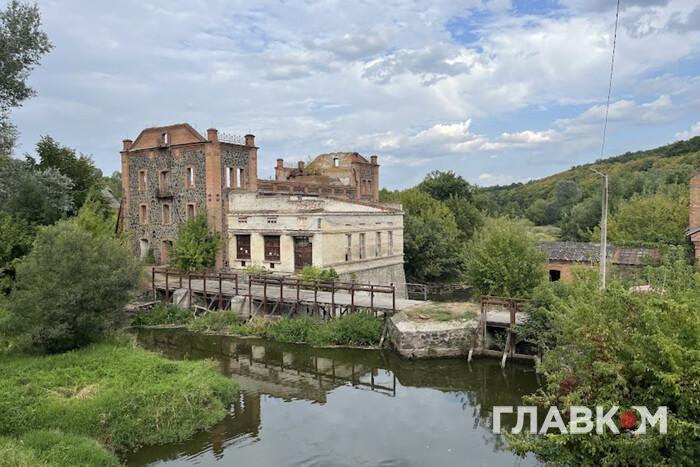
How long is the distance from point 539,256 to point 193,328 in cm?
1500

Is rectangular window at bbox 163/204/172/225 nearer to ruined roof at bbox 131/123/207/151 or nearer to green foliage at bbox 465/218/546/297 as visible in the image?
ruined roof at bbox 131/123/207/151

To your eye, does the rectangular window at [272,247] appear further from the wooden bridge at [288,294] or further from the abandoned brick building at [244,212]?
the wooden bridge at [288,294]

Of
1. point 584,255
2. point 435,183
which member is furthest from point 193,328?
point 435,183

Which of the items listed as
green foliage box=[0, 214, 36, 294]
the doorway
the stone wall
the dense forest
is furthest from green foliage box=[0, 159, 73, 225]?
the dense forest

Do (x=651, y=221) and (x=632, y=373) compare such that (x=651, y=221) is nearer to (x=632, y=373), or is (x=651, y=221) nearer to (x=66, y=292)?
(x=632, y=373)

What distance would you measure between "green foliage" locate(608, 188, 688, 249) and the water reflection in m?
17.1

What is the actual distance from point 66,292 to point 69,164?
24050 millimetres

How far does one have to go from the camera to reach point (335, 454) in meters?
12.0

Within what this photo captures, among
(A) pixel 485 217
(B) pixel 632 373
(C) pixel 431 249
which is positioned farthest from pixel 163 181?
(B) pixel 632 373

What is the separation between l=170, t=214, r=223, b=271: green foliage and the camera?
30.0 metres

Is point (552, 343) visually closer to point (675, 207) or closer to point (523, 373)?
point (523, 373)

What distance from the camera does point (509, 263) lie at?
21.3m

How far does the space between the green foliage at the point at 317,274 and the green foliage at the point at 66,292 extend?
980 cm

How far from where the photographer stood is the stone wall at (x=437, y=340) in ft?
62.4
